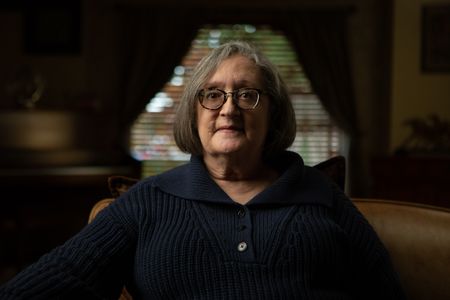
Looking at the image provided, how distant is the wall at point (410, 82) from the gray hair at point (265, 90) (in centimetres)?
365

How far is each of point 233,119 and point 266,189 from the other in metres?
0.19

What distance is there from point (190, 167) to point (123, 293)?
→ 1.21 feet

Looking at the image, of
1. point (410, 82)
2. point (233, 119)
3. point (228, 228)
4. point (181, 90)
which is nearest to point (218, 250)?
point (228, 228)

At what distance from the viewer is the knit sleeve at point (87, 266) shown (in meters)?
1.28

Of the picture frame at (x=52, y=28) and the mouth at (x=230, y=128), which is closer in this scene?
the mouth at (x=230, y=128)

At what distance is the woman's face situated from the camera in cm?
153

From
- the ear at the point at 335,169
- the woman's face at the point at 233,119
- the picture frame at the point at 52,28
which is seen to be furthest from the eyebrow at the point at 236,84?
the picture frame at the point at 52,28

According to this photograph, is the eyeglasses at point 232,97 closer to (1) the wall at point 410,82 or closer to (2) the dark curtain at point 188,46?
(1) the wall at point 410,82

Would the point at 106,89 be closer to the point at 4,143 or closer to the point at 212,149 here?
the point at 4,143

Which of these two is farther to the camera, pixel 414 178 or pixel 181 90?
pixel 181 90

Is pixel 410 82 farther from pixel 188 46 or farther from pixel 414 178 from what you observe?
pixel 188 46

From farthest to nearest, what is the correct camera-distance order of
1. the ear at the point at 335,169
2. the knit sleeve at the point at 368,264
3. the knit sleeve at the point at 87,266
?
the ear at the point at 335,169 < the knit sleeve at the point at 368,264 < the knit sleeve at the point at 87,266

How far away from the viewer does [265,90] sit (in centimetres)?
159

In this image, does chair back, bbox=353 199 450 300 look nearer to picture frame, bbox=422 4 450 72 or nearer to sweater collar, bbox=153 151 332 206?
sweater collar, bbox=153 151 332 206
